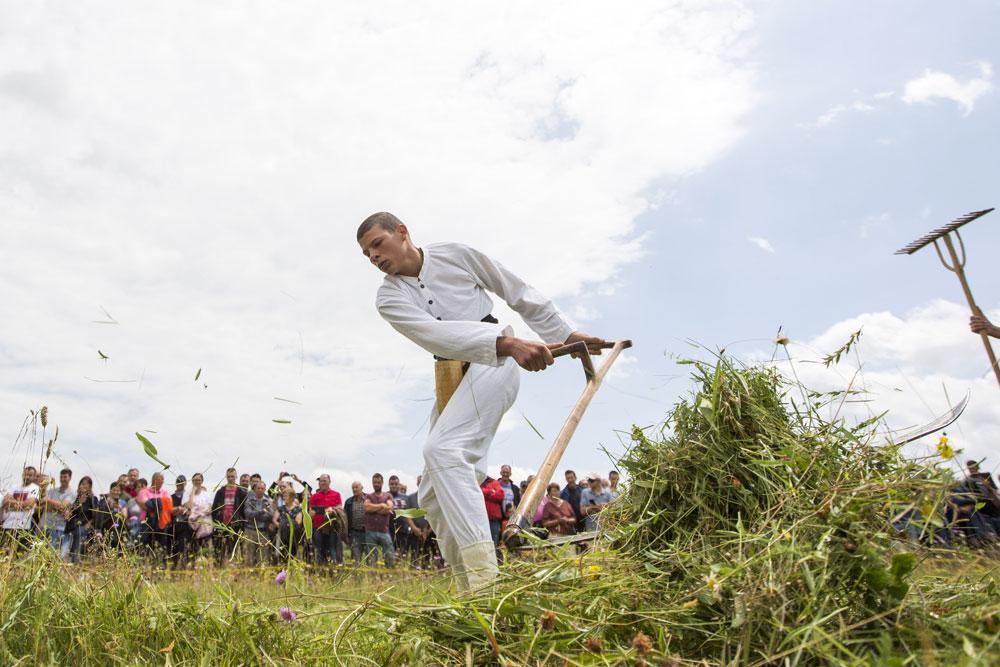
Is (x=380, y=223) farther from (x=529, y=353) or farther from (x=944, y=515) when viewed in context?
(x=944, y=515)

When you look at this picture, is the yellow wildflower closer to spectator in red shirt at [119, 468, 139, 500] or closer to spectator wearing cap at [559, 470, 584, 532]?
spectator wearing cap at [559, 470, 584, 532]

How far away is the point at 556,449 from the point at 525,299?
1.26m

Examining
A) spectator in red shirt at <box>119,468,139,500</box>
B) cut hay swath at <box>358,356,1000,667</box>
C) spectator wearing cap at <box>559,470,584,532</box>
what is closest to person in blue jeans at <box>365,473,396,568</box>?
spectator wearing cap at <box>559,470,584,532</box>

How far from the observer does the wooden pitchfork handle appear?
244 centimetres

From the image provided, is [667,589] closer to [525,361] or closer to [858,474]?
[858,474]

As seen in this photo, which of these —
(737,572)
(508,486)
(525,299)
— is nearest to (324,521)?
(508,486)

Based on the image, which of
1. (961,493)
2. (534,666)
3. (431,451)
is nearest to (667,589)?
(534,666)

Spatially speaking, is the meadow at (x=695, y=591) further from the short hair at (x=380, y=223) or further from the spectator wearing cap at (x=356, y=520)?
the spectator wearing cap at (x=356, y=520)

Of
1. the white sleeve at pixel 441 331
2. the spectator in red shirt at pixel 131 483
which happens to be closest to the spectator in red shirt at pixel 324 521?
the spectator in red shirt at pixel 131 483

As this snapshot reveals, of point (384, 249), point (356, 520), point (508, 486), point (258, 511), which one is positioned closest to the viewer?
point (384, 249)

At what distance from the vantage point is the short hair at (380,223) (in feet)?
12.0

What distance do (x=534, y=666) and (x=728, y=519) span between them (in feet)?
2.32

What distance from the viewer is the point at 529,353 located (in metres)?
3.10

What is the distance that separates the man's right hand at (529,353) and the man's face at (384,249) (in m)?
0.86
